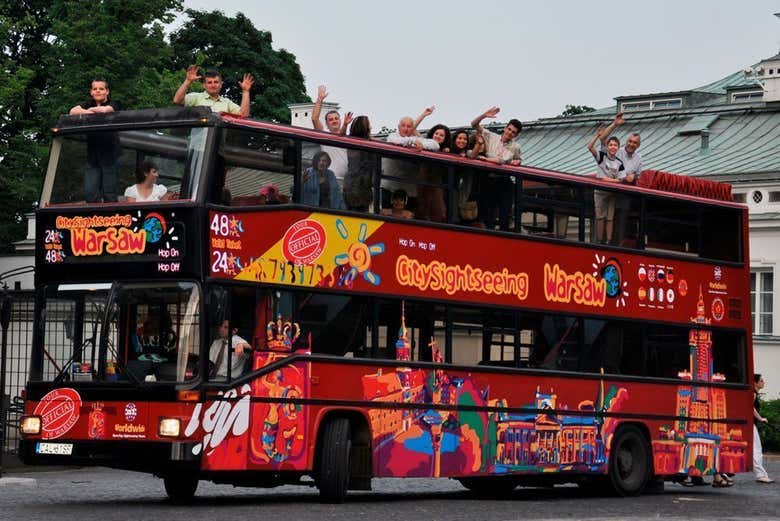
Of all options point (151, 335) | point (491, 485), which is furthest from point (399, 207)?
point (491, 485)

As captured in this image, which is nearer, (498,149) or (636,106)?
(498,149)

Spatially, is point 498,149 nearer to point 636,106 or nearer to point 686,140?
point 686,140

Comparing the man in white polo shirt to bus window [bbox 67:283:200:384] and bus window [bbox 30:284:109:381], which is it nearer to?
bus window [bbox 67:283:200:384]

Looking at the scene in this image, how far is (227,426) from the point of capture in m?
21.9

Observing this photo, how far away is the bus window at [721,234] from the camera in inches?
1171

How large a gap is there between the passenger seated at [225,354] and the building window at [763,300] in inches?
1339

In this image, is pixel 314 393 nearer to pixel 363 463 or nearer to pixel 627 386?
pixel 363 463

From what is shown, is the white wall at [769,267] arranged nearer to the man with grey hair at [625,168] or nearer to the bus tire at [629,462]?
the man with grey hair at [625,168]

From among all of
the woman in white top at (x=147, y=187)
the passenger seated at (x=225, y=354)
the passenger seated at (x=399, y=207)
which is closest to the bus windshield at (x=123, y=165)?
the woman in white top at (x=147, y=187)

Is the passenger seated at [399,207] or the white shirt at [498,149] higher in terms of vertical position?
the white shirt at [498,149]

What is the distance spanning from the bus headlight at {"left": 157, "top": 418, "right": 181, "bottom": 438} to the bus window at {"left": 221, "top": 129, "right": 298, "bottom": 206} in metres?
2.49

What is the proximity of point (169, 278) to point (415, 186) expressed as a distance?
13.5ft

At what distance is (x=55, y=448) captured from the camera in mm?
21984

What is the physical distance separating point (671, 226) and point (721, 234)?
1410mm
